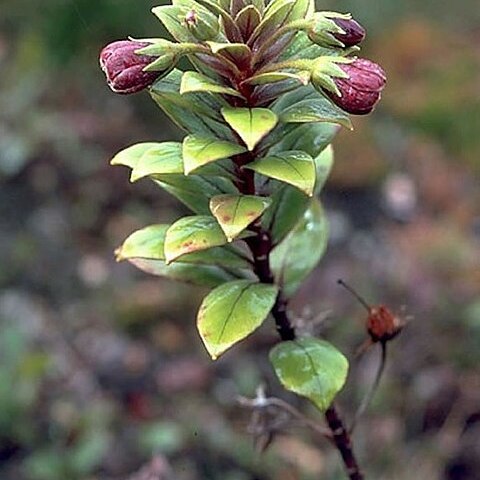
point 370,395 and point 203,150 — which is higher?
point 203,150

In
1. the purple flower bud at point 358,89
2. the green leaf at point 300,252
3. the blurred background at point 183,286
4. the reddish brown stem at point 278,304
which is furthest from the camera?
the blurred background at point 183,286

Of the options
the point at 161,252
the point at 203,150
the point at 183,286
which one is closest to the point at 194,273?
the point at 161,252

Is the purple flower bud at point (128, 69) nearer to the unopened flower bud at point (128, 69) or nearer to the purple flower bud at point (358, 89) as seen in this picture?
the unopened flower bud at point (128, 69)

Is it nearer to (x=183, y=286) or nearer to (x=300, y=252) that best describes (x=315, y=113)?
(x=300, y=252)

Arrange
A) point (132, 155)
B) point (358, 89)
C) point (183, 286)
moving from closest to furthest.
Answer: point (358, 89), point (132, 155), point (183, 286)

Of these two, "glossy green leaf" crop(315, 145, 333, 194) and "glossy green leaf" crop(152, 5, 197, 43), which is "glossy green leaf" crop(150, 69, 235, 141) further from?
"glossy green leaf" crop(315, 145, 333, 194)

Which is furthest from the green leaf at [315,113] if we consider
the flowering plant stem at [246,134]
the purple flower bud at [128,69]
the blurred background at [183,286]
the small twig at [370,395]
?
the blurred background at [183,286]

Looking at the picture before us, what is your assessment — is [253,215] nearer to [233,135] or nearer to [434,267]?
[233,135]
